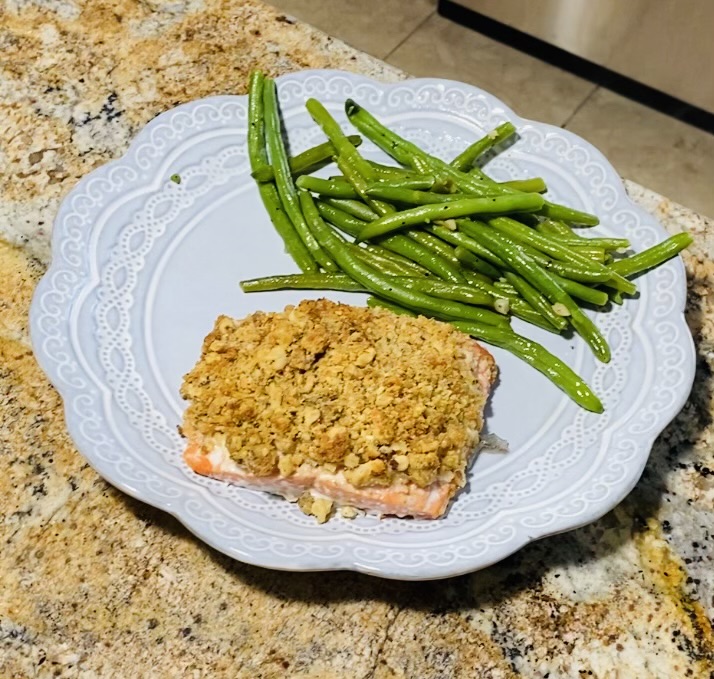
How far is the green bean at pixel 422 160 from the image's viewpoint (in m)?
2.38

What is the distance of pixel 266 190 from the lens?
248 cm

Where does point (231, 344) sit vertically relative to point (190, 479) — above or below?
above

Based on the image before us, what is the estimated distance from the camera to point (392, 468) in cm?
188

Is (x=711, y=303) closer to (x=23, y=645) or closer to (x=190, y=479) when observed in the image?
(x=190, y=479)

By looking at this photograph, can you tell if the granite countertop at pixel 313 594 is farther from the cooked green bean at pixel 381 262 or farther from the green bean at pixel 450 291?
the cooked green bean at pixel 381 262

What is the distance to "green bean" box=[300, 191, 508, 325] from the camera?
2260mm

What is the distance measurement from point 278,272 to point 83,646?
3.54 ft

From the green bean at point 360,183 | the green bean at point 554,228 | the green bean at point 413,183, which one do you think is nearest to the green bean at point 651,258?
the green bean at point 554,228

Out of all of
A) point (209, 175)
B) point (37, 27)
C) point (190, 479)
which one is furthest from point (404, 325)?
point (37, 27)

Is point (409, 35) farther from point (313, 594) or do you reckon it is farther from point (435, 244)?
point (313, 594)

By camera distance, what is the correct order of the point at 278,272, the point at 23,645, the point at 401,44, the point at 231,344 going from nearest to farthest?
the point at 23,645
the point at 231,344
the point at 278,272
the point at 401,44

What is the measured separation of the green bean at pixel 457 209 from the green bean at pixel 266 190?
0.21 metres

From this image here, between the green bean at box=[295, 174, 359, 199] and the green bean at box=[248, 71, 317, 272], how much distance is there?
0.09 meters

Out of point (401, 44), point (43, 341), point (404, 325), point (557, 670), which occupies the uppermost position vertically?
point (404, 325)
